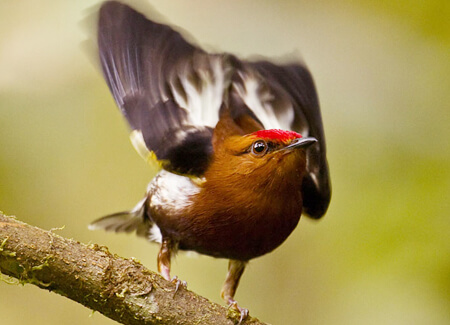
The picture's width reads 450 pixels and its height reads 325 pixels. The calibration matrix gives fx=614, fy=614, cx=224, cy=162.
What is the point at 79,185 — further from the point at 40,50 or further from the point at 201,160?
the point at 201,160

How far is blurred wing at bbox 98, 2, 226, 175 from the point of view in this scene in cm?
359

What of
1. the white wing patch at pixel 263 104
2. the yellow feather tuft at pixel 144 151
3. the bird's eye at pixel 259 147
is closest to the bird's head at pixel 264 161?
the bird's eye at pixel 259 147

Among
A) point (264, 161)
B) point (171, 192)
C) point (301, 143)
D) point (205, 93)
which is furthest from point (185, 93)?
point (301, 143)

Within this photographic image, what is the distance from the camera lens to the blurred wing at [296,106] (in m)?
4.00

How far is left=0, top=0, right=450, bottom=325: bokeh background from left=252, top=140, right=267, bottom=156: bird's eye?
1005 millimetres

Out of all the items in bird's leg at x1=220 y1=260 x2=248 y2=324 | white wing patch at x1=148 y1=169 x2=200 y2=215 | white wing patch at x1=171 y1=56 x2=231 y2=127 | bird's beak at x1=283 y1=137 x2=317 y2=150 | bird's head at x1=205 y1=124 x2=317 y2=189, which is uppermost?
white wing patch at x1=171 y1=56 x2=231 y2=127

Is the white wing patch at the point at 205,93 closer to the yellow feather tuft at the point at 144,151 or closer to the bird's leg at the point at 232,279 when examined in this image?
the yellow feather tuft at the point at 144,151

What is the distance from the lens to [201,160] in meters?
3.60

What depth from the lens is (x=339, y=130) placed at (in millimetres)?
4266

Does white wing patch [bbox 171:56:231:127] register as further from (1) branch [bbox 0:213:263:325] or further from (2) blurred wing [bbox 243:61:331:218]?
(1) branch [bbox 0:213:263:325]

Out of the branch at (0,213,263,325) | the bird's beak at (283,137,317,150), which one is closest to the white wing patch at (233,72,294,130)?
the bird's beak at (283,137,317,150)

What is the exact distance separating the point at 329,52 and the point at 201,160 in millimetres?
1475

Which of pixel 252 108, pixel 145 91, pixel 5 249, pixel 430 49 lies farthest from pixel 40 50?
pixel 430 49

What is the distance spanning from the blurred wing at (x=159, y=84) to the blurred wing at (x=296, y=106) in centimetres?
47
